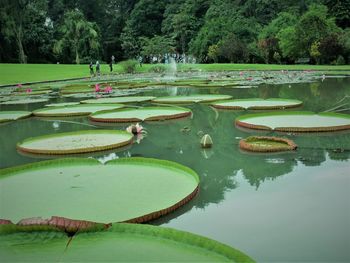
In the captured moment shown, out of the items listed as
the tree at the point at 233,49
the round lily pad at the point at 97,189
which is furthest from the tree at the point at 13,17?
the round lily pad at the point at 97,189

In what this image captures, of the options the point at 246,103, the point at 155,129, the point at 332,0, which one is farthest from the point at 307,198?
the point at 332,0

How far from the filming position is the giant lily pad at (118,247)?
6.39ft

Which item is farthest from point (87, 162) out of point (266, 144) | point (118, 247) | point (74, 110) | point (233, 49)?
point (233, 49)

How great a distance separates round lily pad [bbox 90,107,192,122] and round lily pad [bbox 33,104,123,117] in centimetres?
59

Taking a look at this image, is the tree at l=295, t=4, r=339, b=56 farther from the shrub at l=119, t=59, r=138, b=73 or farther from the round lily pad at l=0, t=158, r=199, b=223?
the round lily pad at l=0, t=158, r=199, b=223

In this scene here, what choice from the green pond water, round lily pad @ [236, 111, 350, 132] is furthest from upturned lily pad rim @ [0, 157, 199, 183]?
round lily pad @ [236, 111, 350, 132]

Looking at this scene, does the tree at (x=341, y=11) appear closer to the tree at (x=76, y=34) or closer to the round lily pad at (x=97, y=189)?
the tree at (x=76, y=34)

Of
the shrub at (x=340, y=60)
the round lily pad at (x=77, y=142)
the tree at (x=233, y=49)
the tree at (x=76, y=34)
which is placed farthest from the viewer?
the tree at (x=76, y=34)

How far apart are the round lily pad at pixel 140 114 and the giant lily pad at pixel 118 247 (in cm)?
425

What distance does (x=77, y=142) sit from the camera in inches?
196

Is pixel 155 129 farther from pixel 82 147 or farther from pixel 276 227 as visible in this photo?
pixel 276 227

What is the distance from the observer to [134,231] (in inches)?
87.2

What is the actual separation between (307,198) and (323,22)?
27191 mm

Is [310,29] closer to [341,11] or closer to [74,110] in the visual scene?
[341,11]
